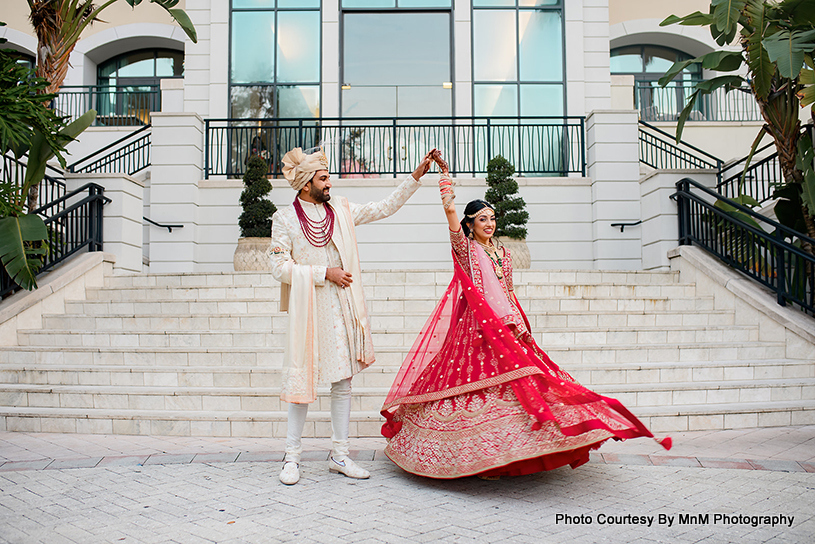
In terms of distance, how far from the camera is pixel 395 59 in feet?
49.4

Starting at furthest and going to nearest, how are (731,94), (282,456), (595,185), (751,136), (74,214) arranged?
(731,94)
(751,136)
(595,185)
(74,214)
(282,456)

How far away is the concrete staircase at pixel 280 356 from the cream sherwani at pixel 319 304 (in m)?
1.36

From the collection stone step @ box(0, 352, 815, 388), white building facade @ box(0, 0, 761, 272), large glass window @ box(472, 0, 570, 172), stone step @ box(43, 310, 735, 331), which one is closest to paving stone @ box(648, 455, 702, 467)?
stone step @ box(0, 352, 815, 388)

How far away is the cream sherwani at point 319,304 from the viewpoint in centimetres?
399

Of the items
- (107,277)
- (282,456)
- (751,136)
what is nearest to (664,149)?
(751,136)

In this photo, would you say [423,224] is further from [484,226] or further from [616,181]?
[484,226]

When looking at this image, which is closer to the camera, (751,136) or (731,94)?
(751,136)

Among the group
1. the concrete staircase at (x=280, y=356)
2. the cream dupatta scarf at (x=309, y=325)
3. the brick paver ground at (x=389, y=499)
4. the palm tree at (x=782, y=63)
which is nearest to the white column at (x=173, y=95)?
the concrete staircase at (x=280, y=356)

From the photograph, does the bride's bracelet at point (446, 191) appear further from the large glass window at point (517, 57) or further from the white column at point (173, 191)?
the large glass window at point (517, 57)

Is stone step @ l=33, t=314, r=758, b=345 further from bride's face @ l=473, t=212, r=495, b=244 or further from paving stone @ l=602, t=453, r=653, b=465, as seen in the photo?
bride's face @ l=473, t=212, r=495, b=244

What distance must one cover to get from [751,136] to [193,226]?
14.5 metres

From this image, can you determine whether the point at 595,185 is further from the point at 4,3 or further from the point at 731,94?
the point at 4,3

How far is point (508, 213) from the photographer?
10.5m

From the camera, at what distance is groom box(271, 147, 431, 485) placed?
399 cm
